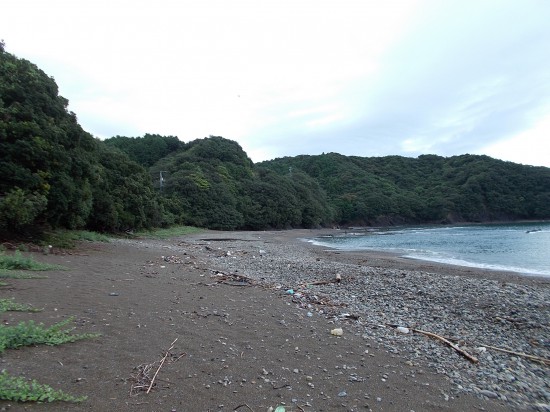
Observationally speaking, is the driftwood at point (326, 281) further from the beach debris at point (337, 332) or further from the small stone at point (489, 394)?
the small stone at point (489, 394)

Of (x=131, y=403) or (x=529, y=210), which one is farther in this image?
(x=529, y=210)

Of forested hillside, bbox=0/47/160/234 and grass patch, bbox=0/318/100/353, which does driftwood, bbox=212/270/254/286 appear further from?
forested hillside, bbox=0/47/160/234

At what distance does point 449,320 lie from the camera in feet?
26.9

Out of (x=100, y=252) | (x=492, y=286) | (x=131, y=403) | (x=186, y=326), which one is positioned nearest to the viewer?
(x=131, y=403)

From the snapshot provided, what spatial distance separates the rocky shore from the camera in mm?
5328

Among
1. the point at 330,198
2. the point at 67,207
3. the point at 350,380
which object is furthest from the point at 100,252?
the point at 330,198

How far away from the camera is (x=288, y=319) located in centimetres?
752

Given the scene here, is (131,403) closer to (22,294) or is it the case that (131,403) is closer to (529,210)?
(22,294)

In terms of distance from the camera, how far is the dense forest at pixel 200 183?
14.2 m

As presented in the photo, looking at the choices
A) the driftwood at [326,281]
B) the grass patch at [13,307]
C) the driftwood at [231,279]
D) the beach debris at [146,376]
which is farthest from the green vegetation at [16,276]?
the driftwood at [326,281]

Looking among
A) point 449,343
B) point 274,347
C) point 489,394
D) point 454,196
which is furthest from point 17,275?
point 454,196

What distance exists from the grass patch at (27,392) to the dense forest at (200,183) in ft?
34.4

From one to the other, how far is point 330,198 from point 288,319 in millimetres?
96895

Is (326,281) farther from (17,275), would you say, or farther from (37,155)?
(37,155)
